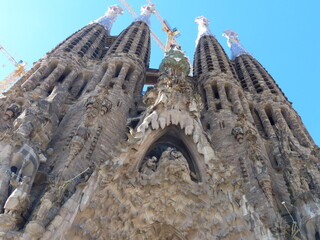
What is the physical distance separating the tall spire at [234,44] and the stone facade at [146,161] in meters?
12.3

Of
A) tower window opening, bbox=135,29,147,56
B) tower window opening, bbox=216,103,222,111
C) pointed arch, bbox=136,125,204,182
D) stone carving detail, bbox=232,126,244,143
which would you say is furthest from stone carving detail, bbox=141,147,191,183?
tower window opening, bbox=135,29,147,56

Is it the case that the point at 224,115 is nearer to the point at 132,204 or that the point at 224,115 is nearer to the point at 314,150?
the point at 314,150

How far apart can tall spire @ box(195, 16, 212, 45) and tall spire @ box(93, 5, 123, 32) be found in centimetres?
865

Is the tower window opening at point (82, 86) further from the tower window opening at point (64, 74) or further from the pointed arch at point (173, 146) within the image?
the pointed arch at point (173, 146)

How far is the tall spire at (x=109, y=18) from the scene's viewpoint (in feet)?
114

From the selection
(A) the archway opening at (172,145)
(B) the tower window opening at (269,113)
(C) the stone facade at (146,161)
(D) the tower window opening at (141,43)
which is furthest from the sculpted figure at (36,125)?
(B) the tower window opening at (269,113)

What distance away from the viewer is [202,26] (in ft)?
134

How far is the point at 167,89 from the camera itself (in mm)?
16031

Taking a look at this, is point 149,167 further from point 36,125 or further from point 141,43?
point 141,43

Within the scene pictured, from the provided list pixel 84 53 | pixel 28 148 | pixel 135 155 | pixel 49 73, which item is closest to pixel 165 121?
pixel 135 155

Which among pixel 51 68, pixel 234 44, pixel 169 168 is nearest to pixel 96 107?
pixel 169 168

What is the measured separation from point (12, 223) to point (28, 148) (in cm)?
351

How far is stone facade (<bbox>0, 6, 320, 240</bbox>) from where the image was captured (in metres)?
10.2

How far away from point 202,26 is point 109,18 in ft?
33.6
